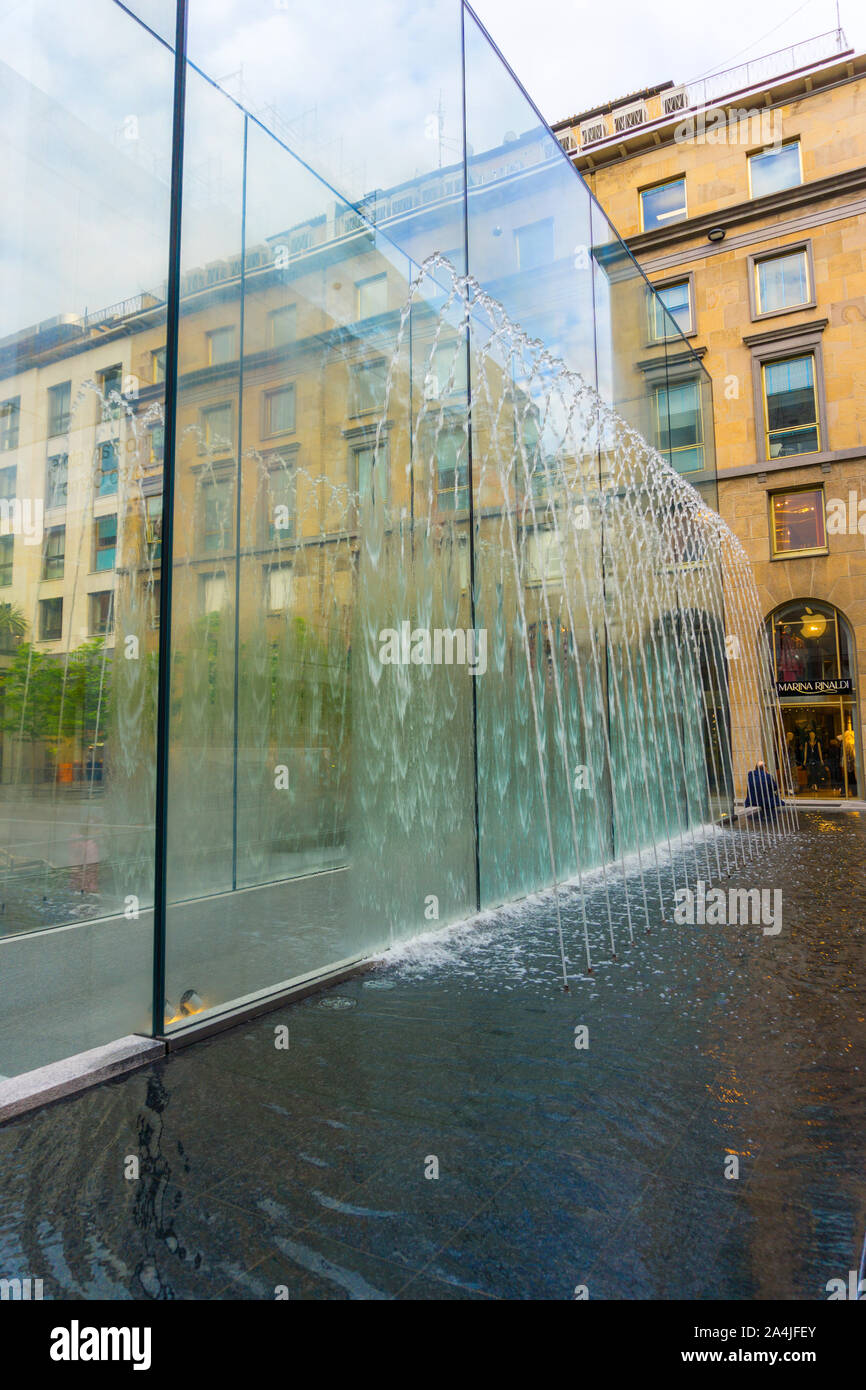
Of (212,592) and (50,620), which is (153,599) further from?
(50,620)

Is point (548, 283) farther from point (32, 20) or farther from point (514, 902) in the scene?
point (514, 902)

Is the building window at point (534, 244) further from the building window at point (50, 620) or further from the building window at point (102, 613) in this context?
the building window at point (50, 620)

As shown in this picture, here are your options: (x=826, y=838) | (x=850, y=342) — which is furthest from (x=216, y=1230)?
(x=850, y=342)

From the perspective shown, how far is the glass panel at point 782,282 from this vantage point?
2377 centimetres

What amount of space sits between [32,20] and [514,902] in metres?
8.13

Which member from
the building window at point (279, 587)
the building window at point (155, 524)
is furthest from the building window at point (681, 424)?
the building window at point (155, 524)

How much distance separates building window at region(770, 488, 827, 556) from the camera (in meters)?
23.0

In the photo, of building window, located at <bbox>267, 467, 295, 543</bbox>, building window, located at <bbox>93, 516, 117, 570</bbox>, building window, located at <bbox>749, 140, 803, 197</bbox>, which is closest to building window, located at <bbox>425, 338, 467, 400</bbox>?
building window, located at <bbox>267, 467, 295, 543</bbox>

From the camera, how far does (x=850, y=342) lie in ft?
74.7

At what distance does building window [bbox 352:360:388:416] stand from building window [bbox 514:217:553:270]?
9.68 feet

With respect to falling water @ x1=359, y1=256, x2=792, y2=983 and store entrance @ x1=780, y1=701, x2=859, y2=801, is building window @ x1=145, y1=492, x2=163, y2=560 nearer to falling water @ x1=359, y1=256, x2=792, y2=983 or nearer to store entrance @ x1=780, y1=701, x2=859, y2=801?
falling water @ x1=359, y1=256, x2=792, y2=983

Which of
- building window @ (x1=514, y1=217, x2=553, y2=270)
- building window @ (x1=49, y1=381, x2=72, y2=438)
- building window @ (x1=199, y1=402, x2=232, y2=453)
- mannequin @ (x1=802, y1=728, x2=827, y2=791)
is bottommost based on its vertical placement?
mannequin @ (x1=802, y1=728, x2=827, y2=791)

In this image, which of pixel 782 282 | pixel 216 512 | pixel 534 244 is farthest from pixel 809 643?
pixel 216 512

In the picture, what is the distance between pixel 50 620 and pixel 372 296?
13.7ft
